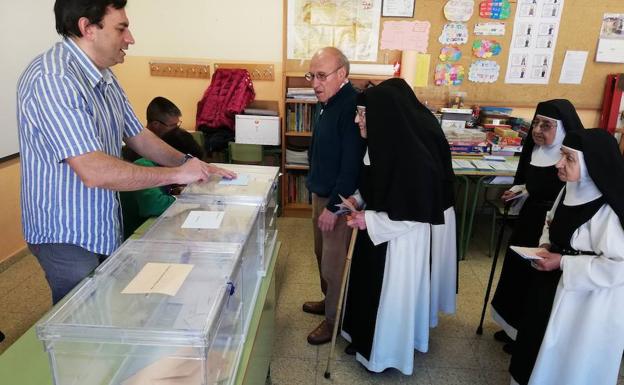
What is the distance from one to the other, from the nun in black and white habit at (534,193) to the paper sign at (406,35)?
2.20 meters

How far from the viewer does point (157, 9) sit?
480cm

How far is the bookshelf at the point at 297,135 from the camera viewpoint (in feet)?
15.5

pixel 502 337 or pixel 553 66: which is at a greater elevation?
pixel 553 66

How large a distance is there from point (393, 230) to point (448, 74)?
3.14 meters

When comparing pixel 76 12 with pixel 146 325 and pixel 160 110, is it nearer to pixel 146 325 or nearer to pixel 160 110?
pixel 146 325

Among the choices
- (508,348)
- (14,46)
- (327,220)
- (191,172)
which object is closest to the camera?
(191,172)

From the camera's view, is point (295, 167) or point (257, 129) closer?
point (257, 129)

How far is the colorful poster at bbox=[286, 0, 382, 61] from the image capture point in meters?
4.64

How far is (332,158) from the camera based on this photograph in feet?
8.95

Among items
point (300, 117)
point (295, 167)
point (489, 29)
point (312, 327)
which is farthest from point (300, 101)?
point (312, 327)

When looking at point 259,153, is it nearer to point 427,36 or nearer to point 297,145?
point 297,145

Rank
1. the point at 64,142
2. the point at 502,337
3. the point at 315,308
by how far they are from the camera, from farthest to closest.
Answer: the point at 315,308 < the point at 502,337 < the point at 64,142

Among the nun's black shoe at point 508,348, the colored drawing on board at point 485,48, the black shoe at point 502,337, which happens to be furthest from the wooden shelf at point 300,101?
the nun's black shoe at point 508,348

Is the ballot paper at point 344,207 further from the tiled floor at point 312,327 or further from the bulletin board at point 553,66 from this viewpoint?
the bulletin board at point 553,66
